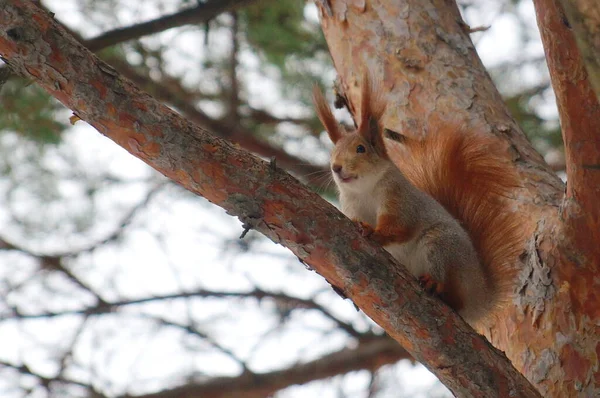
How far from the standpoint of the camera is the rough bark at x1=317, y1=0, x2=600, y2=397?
5.52ft

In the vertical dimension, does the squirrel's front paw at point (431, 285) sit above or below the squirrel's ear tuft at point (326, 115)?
below

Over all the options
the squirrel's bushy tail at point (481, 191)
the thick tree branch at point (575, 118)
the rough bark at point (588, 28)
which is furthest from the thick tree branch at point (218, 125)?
the rough bark at point (588, 28)

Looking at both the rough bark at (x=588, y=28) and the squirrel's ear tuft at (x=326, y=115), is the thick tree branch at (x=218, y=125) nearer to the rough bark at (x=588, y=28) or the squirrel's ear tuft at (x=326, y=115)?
the squirrel's ear tuft at (x=326, y=115)

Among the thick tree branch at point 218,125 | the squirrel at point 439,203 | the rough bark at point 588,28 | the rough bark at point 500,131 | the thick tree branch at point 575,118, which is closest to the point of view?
the rough bark at point 588,28

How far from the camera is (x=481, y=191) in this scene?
2.01 meters

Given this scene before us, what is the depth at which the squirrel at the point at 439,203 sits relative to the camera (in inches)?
72.6

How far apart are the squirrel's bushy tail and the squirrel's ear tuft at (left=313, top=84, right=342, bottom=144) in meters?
0.26

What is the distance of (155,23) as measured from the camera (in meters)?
2.38

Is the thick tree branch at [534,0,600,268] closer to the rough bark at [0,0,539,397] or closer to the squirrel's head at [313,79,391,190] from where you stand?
the rough bark at [0,0,539,397]

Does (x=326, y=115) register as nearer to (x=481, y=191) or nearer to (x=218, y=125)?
(x=481, y=191)

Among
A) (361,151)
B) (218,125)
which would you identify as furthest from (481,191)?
(218,125)

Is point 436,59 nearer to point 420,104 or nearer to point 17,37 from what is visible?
point 420,104

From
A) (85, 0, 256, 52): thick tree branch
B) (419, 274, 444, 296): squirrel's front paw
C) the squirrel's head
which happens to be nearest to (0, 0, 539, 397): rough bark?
(419, 274, 444, 296): squirrel's front paw

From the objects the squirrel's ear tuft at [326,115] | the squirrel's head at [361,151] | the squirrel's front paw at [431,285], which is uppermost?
the squirrel's ear tuft at [326,115]
